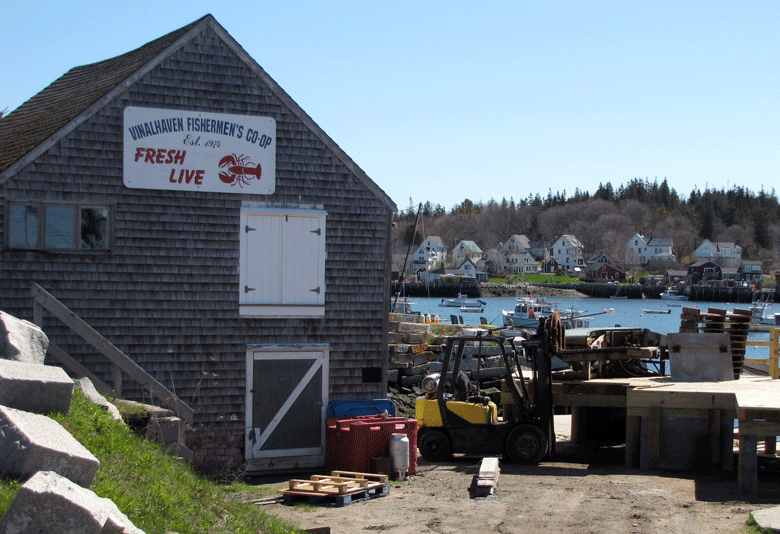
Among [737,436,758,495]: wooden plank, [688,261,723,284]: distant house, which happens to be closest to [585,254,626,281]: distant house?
[688,261,723,284]: distant house

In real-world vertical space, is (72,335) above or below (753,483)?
above

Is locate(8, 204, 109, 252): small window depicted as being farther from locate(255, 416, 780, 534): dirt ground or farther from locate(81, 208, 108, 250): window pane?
locate(255, 416, 780, 534): dirt ground

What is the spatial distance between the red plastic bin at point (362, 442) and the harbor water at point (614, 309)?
69.0 m

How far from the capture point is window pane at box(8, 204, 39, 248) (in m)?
13.0

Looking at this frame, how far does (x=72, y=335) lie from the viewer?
13094mm

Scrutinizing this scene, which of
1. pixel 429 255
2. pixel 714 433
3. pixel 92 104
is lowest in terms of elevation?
pixel 714 433

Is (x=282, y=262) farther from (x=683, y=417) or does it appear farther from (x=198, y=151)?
(x=683, y=417)

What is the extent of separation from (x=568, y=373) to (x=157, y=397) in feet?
24.3

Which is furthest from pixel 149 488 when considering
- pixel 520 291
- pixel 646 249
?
pixel 646 249

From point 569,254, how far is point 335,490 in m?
167

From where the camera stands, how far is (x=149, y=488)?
25.6 feet

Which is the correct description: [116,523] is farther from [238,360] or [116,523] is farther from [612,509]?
[238,360]

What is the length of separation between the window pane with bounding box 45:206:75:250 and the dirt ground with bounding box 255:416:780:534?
4.85 meters

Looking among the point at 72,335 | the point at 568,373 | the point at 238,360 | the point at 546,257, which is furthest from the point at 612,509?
the point at 546,257
